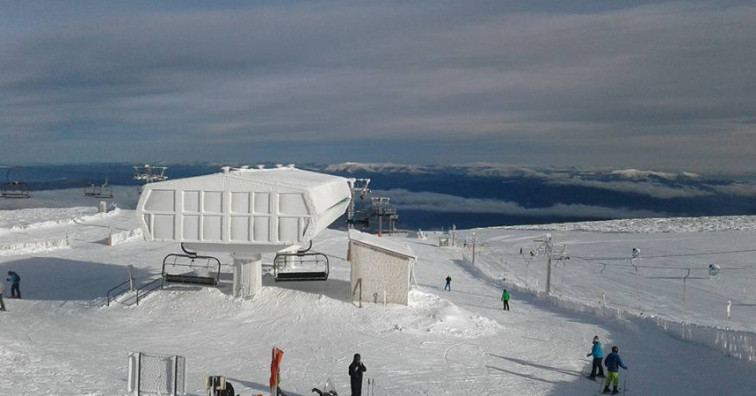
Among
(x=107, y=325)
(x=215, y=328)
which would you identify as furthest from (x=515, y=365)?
(x=107, y=325)

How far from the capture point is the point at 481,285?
35562 millimetres

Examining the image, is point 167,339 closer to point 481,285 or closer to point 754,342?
point 754,342

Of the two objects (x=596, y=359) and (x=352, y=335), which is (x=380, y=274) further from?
(x=596, y=359)

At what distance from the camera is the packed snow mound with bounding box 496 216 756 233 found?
2928 inches

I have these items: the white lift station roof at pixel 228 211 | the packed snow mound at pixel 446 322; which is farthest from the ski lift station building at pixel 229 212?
the packed snow mound at pixel 446 322

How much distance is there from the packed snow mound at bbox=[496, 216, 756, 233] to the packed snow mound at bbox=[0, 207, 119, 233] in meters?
52.8

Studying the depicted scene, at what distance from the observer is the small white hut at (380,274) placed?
22141 mm

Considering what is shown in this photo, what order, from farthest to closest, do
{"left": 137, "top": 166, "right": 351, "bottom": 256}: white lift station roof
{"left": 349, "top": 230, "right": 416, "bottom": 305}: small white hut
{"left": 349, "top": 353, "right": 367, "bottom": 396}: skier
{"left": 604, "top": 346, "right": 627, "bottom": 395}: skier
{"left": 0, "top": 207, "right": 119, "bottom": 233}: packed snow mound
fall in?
{"left": 0, "top": 207, "right": 119, "bottom": 233}: packed snow mound < {"left": 349, "top": 230, "right": 416, "bottom": 305}: small white hut < {"left": 137, "top": 166, "right": 351, "bottom": 256}: white lift station roof < {"left": 604, "top": 346, "right": 627, "bottom": 395}: skier < {"left": 349, "top": 353, "right": 367, "bottom": 396}: skier

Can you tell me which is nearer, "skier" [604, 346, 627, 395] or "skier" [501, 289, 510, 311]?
"skier" [604, 346, 627, 395]

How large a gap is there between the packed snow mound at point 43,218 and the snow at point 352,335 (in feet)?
49.4

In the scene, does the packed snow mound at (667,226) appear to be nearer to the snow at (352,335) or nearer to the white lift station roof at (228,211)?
the snow at (352,335)

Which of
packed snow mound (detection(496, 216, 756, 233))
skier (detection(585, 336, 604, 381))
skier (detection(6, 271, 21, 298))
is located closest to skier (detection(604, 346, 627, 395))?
skier (detection(585, 336, 604, 381))

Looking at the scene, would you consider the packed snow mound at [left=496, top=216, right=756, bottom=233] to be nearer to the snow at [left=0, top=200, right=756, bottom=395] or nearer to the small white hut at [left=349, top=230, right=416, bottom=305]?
the snow at [left=0, top=200, right=756, bottom=395]

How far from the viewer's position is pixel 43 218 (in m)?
61.6
